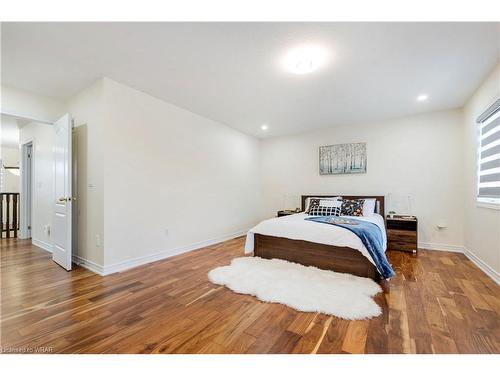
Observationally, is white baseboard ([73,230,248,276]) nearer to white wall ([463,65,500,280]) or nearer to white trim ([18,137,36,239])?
white trim ([18,137,36,239])

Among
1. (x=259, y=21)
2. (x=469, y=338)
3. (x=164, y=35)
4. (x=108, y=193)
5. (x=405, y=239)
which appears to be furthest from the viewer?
(x=405, y=239)

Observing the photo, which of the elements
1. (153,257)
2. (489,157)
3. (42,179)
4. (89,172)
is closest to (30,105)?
(89,172)

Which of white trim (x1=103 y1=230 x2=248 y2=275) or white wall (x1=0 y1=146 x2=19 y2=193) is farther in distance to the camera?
white wall (x1=0 y1=146 x2=19 y2=193)

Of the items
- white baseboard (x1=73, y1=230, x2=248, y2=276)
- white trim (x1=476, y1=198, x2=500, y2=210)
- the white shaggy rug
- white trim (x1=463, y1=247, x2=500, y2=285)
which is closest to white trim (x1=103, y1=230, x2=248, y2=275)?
white baseboard (x1=73, y1=230, x2=248, y2=276)

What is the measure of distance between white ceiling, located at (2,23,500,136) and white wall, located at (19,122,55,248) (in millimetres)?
1200

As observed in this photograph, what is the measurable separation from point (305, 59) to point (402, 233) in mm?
3290

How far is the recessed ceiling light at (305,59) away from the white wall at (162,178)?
2.09 m

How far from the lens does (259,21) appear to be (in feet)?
6.14

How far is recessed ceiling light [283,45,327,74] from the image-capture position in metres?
2.25

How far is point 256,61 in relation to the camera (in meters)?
2.46

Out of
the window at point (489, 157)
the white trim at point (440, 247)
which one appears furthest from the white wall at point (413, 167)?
the window at point (489, 157)

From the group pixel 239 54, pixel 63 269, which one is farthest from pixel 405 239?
pixel 63 269

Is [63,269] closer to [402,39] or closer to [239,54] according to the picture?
[239,54]

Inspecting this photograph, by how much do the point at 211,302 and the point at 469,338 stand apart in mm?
1967
